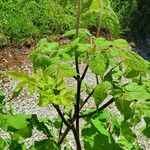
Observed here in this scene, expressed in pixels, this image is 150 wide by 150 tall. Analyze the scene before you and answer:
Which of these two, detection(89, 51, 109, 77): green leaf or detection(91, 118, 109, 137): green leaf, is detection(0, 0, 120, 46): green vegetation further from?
detection(89, 51, 109, 77): green leaf

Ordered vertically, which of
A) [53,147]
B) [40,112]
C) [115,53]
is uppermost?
[115,53]

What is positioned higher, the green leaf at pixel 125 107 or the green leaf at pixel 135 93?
the green leaf at pixel 135 93

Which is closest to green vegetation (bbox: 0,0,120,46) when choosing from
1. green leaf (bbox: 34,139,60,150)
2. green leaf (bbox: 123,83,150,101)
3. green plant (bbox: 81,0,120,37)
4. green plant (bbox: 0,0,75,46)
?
green plant (bbox: 0,0,75,46)

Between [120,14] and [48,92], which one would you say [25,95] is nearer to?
[120,14]

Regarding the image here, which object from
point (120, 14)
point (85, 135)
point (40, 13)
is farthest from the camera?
point (120, 14)

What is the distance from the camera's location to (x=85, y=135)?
1782mm

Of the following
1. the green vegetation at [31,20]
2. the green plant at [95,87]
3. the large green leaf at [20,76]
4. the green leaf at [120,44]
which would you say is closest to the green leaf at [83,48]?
the green plant at [95,87]

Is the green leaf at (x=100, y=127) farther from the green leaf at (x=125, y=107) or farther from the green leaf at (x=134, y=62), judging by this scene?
the green leaf at (x=134, y=62)

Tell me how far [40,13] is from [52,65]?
356 inches

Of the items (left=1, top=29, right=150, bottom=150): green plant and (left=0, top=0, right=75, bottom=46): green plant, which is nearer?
(left=1, top=29, right=150, bottom=150): green plant

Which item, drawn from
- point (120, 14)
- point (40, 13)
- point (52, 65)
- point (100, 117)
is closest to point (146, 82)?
point (100, 117)

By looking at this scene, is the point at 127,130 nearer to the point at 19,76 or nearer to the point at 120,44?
the point at 120,44

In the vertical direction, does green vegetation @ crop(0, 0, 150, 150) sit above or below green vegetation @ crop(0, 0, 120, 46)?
above

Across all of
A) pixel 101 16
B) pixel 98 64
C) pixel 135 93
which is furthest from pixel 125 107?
pixel 101 16
